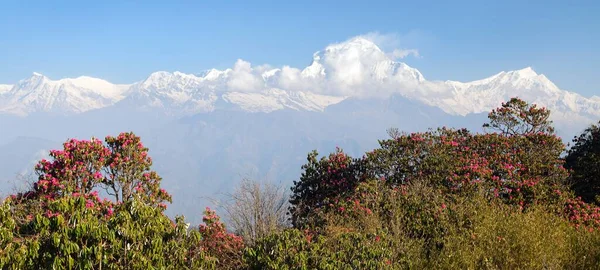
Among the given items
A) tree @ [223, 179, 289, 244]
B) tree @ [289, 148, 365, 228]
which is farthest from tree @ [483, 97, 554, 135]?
tree @ [223, 179, 289, 244]

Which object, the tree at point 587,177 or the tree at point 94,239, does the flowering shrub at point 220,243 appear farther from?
the tree at point 587,177

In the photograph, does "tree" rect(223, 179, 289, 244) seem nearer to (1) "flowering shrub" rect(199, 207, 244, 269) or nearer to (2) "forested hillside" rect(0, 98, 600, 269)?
(2) "forested hillside" rect(0, 98, 600, 269)

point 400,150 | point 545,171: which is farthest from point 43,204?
point 545,171

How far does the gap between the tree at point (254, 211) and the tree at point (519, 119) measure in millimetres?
23185

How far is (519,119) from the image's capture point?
38.7m

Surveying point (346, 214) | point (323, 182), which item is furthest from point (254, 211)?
point (323, 182)

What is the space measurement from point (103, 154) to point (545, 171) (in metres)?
24.4

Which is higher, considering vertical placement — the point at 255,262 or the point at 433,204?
the point at 433,204

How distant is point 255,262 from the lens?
507 inches

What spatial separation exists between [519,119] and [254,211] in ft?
88.7

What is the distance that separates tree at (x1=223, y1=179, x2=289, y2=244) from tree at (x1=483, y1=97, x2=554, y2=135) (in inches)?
913

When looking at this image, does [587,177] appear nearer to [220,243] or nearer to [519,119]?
[519,119]

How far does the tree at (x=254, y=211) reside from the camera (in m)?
21.8

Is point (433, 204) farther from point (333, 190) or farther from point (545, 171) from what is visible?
point (545, 171)
